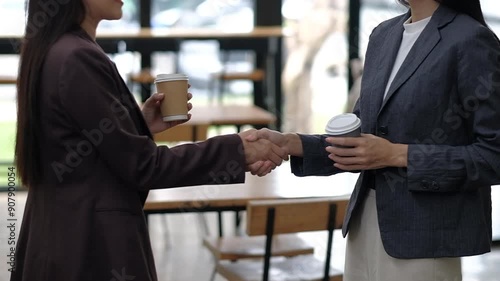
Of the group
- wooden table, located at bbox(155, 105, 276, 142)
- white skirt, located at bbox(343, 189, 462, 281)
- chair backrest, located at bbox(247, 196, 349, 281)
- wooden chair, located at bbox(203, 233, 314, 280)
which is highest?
white skirt, located at bbox(343, 189, 462, 281)

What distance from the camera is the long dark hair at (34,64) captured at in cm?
179

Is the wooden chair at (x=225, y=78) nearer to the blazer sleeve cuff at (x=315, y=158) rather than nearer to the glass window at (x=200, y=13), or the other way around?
the glass window at (x=200, y=13)

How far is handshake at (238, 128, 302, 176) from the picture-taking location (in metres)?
2.02

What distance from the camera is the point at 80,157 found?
179cm

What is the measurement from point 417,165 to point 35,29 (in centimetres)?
86

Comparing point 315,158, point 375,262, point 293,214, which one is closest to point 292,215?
point 293,214

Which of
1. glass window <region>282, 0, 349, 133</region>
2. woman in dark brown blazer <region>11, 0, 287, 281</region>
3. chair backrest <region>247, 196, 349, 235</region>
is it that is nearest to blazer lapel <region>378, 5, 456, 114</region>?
woman in dark brown blazer <region>11, 0, 287, 281</region>

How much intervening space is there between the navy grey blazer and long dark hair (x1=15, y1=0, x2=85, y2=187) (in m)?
0.70

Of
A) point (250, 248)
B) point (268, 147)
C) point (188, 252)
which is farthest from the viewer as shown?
point (188, 252)

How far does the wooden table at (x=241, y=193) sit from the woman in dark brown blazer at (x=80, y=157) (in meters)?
1.26

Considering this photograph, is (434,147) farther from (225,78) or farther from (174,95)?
(225,78)

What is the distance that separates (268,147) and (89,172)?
0.47 metres

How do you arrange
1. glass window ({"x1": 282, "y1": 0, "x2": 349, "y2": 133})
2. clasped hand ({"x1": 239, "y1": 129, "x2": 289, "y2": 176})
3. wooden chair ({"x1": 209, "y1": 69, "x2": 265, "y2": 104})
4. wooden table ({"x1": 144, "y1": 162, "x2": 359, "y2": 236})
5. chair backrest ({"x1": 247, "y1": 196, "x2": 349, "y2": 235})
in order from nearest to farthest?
clasped hand ({"x1": 239, "y1": 129, "x2": 289, "y2": 176})
chair backrest ({"x1": 247, "y1": 196, "x2": 349, "y2": 235})
wooden table ({"x1": 144, "y1": 162, "x2": 359, "y2": 236})
wooden chair ({"x1": 209, "y1": 69, "x2": 265, "y2": 104})
glass window ({"x1": 282, "y1": 0, "x2": 349, "y2": 133})

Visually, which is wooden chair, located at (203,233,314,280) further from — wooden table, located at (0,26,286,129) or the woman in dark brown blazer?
wooden table, located at (0,26,286,129)
